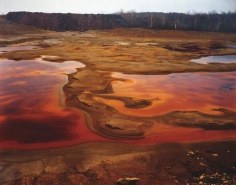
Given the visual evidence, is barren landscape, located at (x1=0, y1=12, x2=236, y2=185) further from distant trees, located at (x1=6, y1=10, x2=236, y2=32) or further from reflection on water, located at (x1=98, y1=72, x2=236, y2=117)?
→ distant trees, located at (x1=6, y1=10, x2=236, y2=32)

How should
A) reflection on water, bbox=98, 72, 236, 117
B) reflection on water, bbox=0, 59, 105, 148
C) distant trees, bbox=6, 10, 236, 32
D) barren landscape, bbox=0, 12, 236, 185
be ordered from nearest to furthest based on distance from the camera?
barren landscape, bbox=0, 12, 236, 185 → reflection on water, bbox=0, 59, 105, 148 → reflection on water, bbox=98, 72, 236, 117 → distant trees, bbox=6, 10, 236, 32

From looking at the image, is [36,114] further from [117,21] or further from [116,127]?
[117,21]

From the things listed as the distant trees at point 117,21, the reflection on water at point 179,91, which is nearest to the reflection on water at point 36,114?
the reflection on water at point 179,91

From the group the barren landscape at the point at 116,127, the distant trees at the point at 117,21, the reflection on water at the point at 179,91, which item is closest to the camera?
the barren landscape at the point at 116,127

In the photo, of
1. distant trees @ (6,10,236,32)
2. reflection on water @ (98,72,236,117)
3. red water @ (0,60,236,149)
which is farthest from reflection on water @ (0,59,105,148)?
distant trees @ (6,10,236,32)

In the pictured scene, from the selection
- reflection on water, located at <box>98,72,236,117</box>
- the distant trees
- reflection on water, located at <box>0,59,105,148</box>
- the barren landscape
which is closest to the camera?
the barren landscape

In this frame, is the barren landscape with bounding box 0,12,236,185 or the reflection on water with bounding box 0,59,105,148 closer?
the barren landscape with bounding box 0,12,236,185

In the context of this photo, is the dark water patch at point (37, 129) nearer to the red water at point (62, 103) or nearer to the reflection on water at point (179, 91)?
the red water at point (62, 103)

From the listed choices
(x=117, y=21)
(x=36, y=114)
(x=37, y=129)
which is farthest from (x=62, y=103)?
(x=117, y=21)
